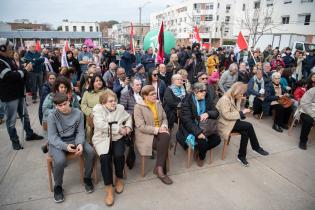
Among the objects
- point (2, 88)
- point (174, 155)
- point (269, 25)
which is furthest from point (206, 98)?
point (269, 25)

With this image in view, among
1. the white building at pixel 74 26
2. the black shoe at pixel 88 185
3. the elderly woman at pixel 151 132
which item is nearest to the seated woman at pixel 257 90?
the elderly woman at pixel 151 132

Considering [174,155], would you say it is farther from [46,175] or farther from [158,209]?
[46,175]

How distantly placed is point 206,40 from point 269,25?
27.0 meters

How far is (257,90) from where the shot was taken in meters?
6.56

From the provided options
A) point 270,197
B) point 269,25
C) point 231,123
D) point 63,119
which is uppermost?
point 269,25

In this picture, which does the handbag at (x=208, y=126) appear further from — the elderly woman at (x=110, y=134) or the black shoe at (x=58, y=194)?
the black shoe at (x=58, y=194)

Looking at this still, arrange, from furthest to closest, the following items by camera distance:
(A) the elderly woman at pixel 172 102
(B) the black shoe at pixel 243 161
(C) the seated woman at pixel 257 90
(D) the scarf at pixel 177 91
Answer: (C) the seated woman at pixel 257 90 < (D) the scarf at pixel 177 91 < (A) the elderly woman at pixel 172 102 < (B) the black shoe at pixel 243 161

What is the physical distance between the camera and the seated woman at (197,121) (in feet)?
13.3

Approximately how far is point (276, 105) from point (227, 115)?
2452mm

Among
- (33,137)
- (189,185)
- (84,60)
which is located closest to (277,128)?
(189,185)

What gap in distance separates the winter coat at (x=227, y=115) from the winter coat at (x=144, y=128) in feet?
4.04

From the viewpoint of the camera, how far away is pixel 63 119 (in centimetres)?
349

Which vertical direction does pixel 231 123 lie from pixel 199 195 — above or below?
above

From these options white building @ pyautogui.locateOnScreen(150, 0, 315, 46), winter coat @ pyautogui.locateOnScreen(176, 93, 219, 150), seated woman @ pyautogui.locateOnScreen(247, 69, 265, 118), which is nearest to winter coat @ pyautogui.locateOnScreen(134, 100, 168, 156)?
winter coat @ pyautogui.locateOnScreen(176, 93, 219, 150)
